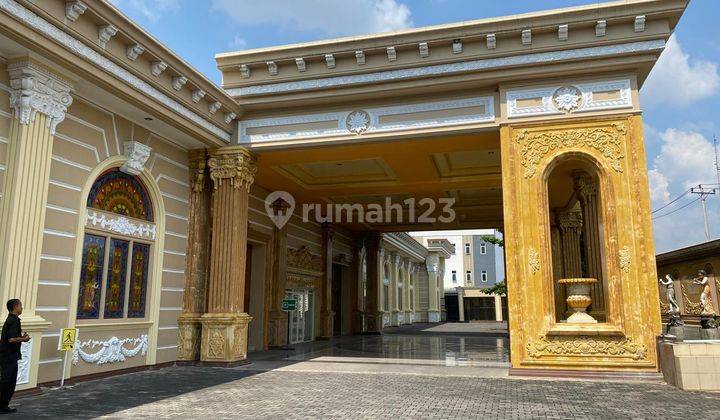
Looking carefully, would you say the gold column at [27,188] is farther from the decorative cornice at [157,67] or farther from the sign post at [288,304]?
the sign post at [288,304]

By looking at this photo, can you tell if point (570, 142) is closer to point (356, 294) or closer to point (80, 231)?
point (80, 231)

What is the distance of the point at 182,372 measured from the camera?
9609mm

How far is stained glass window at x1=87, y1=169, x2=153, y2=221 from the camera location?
29.0ft

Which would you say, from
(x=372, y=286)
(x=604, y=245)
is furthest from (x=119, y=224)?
(x=372, y=286)

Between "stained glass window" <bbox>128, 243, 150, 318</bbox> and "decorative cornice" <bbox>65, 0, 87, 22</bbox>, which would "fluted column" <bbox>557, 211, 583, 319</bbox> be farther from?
"decorative cornice" <bbox>65, 0, 87, 22</bbox>

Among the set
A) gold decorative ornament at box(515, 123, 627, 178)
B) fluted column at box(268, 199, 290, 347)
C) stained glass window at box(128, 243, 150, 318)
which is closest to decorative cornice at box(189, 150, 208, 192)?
stained glass window at box(128, 243, 150, 318)

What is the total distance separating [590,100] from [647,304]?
3711 mm

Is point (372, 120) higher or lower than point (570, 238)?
higher

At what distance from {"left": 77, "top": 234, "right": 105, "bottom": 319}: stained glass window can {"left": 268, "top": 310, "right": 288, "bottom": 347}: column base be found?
6.52 metres

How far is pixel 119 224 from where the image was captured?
30.4 ft

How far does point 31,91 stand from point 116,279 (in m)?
3.58

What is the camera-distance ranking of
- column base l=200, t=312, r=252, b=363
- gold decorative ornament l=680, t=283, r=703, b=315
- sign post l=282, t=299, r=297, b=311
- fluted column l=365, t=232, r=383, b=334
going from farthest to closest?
fluted column l=365, t=232, r=383, b=334 < gold decorative ornament l=680, t=283, r=703, b=315 < sign post l=282, t=299, r=297, b=311 < column base l=200, t=312, r=252, b=363

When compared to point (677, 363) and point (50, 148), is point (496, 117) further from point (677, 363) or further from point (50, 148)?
point (50, 148)

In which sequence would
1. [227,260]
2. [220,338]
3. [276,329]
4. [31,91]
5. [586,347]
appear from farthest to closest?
[276,329]
[227,260]
[220,338]
[586,347]
[31,91]
